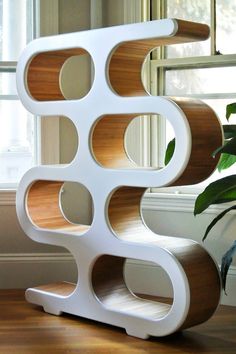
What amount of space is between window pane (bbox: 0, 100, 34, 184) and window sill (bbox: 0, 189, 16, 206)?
8cm

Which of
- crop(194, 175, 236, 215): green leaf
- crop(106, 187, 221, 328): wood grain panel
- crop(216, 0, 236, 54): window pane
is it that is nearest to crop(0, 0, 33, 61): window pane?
crop(216, 0, 236, 54): window pane

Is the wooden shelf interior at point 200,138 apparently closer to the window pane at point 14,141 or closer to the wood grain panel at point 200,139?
the wood grain panel at point 200,139

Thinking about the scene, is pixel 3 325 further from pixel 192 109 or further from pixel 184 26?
pixel 184 26

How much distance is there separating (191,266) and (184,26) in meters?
1.07

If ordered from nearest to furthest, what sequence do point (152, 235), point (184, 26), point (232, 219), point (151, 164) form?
point (184, 26), point (152, 235), point (232, 219), point (151, 164)

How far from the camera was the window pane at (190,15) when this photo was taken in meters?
4.34

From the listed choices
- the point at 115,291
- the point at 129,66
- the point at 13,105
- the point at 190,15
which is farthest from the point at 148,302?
the point at 190,15

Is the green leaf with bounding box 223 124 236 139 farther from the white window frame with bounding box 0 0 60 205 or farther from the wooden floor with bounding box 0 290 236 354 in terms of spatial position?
the white window frame with bounding box 0 0 60 205

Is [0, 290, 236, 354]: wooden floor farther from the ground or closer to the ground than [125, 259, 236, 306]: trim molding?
closer to the ground

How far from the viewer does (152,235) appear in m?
3.90

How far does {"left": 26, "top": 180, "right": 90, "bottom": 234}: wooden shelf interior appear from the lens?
429 centimetres

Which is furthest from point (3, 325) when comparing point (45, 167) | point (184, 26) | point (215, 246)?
point (184, 26)

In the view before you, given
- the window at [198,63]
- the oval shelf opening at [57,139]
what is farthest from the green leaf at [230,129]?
the oval shelf opening at [57,139]

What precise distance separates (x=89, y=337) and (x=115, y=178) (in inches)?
29.6
